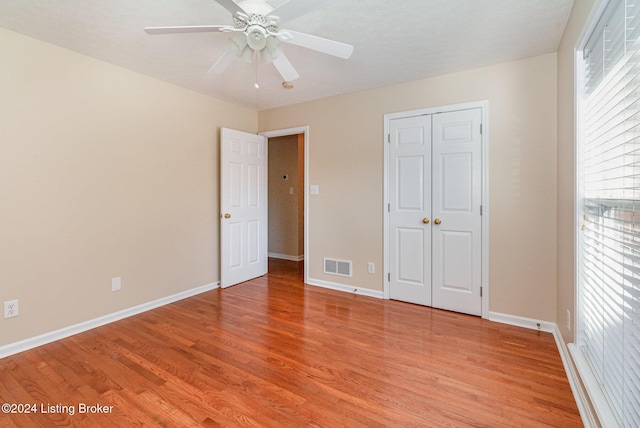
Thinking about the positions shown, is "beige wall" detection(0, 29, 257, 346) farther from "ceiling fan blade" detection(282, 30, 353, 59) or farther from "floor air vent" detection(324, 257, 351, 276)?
"ceiling fan blade" detection(282, 30, 353, 59)

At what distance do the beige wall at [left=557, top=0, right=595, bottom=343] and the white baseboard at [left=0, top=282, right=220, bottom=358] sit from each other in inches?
143

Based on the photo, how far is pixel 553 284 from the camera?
254 cm

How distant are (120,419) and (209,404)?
0.45 metres

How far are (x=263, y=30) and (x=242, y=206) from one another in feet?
8.64

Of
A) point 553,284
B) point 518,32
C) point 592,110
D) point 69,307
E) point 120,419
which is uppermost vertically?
point 518,32

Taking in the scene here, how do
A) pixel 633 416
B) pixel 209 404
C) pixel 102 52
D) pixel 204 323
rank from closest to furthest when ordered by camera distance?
1. pixel 633 416
2. pixel 209 404
3. pixel 102 52
4. pixel 204 323

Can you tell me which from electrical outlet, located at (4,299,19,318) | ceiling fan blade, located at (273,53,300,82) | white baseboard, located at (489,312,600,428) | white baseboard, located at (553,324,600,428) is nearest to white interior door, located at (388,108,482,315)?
white baseboard, located at (489,312,600,428)

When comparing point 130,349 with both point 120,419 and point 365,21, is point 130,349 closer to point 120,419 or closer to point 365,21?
point 120,419

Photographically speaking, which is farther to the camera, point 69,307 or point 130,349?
point 69,307

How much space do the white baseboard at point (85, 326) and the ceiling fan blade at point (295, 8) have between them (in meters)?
2.96

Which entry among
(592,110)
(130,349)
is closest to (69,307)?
(130,349)

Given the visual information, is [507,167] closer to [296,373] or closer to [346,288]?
[346,288]

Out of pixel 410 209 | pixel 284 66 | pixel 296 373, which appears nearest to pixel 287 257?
pixel 410 209

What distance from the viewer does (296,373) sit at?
77.3 inches
